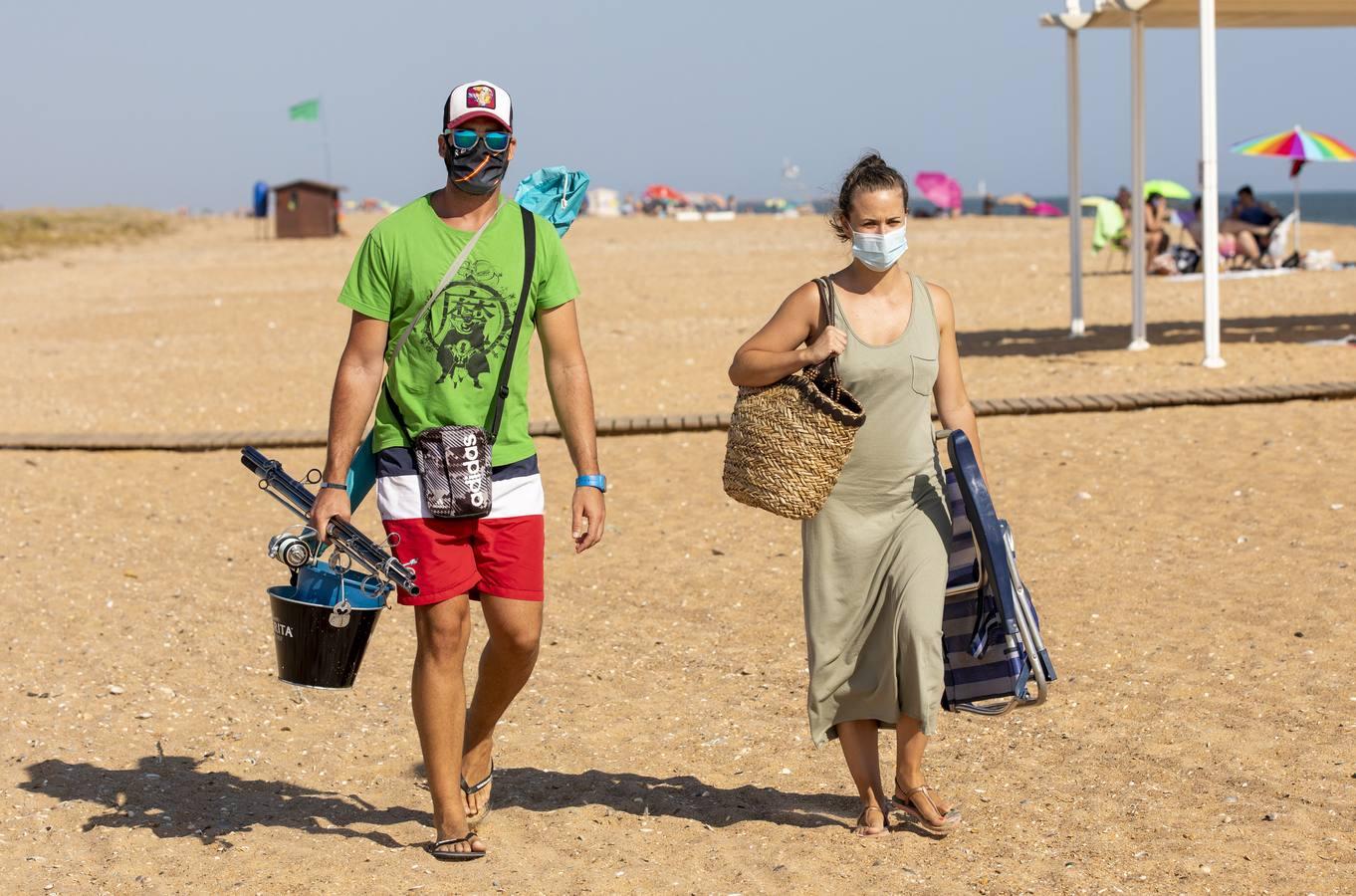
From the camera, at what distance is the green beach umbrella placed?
998 inches

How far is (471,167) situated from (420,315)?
396 millimetres

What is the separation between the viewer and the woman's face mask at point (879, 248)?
13.5ft

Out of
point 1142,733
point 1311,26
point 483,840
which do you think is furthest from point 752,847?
point 1311,26

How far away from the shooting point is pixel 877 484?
4.26 metres

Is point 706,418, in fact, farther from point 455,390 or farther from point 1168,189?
point 1168,189

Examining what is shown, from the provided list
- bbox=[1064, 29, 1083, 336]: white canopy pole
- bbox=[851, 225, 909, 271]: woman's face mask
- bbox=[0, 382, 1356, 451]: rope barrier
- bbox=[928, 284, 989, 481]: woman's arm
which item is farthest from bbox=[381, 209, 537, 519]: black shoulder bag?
bbox=[1064, 29, 1083, 336]: white canopy pole

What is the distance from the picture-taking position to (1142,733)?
5.24 metres

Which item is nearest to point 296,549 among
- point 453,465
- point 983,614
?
point 453,465

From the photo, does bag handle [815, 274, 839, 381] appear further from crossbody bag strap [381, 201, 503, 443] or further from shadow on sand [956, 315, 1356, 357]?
shadow on sand [956, 315, 1356, 357]

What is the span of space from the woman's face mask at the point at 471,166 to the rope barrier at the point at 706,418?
662 centimetres

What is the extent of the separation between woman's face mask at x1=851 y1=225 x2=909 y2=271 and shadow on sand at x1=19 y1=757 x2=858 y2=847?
1.59 meters

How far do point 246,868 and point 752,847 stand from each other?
4.41 ft

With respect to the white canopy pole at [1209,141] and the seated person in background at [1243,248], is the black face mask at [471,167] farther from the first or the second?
the seated person in background at [1243,248]

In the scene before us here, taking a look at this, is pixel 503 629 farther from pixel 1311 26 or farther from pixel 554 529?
pixel 1311 26
